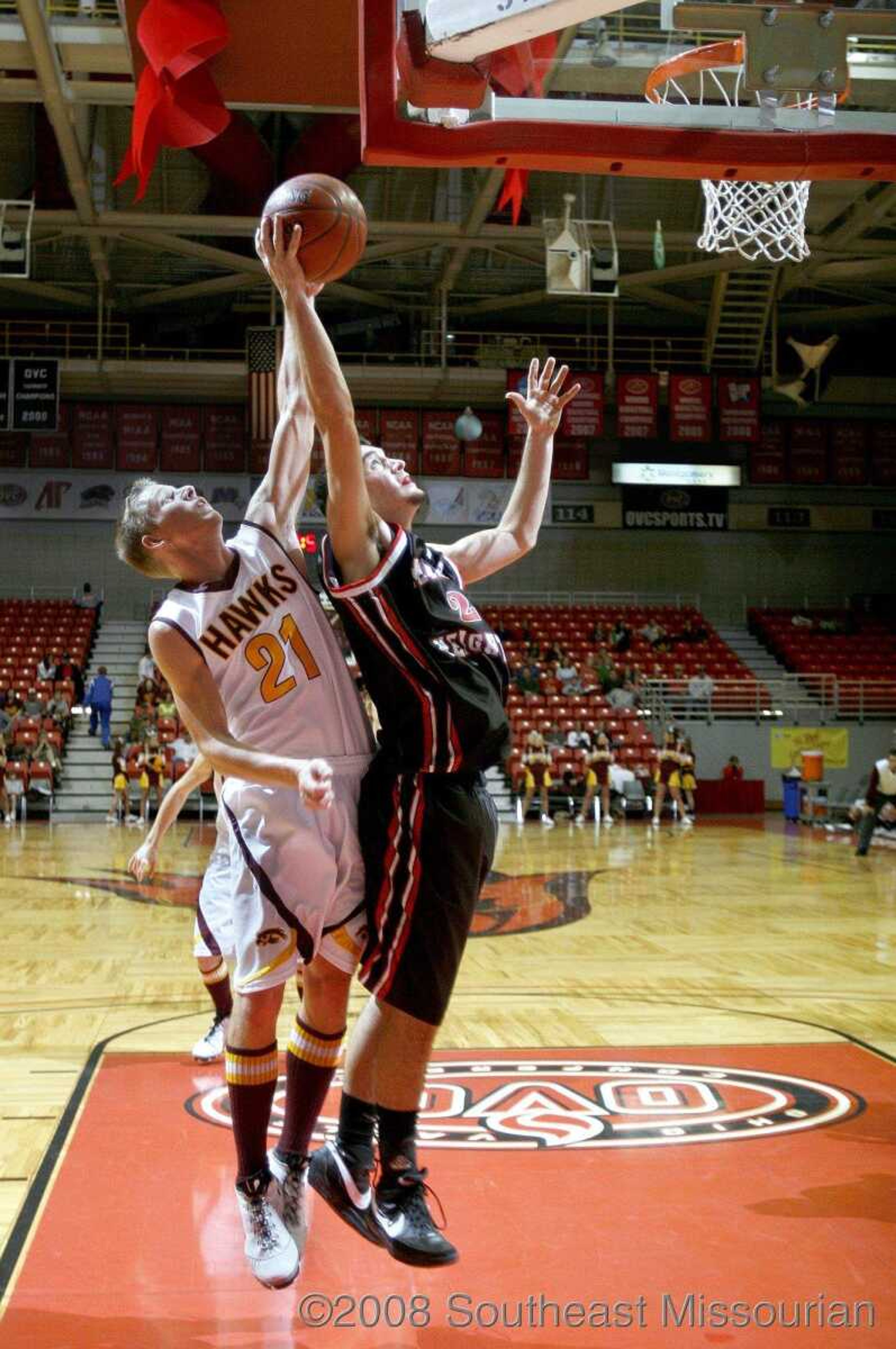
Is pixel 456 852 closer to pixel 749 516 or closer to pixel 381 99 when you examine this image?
pixel 381 99

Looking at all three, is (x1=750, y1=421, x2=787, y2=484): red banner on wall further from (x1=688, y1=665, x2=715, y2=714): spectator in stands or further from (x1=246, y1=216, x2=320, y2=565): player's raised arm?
(x1=246, y1=216, x2=320, y2=565): player's raised arm

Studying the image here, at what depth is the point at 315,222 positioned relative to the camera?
3275mm

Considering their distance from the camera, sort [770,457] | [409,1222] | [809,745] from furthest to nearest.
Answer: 1. [770,457]
2. [809,745]
3. [409,1222]

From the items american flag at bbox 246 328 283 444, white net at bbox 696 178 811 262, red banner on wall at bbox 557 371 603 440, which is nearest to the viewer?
white net at bbox 696 178 811 262

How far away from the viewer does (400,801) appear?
3.13m

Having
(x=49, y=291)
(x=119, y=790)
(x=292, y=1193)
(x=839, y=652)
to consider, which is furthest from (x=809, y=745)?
(x=292, y=1193)

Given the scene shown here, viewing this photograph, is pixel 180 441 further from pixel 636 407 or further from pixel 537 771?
pixel 537 771

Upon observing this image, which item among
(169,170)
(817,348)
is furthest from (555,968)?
(817,348)

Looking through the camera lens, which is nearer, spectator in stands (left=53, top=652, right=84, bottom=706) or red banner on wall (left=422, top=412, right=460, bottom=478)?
spectator in stands (left=53, top=652, right=84, bottom=706)

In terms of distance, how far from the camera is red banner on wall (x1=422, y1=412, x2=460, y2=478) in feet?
83.2

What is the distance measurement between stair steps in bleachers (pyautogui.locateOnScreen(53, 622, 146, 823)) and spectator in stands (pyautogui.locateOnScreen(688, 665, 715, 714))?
8.87m

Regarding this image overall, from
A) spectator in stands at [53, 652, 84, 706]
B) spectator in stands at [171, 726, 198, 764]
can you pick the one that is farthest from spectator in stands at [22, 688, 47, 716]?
spectator in stands at [171, 726, 198, 764]

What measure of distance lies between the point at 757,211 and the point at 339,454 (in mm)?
6665

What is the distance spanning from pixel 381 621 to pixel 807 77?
290 cm
